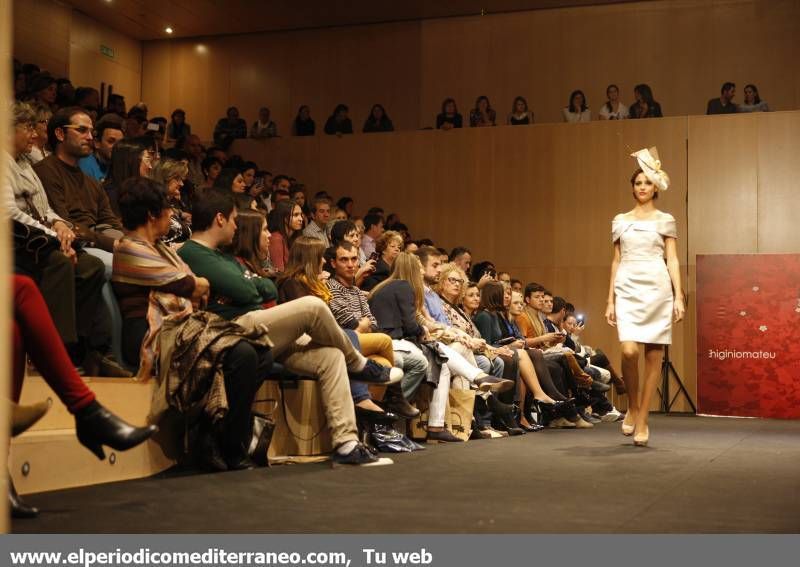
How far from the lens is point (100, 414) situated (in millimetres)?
2504

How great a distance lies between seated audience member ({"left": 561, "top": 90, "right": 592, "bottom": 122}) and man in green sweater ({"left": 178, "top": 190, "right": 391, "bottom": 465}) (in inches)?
286

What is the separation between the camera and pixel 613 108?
1053cm

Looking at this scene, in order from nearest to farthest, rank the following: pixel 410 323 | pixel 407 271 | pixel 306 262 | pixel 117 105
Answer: pixel 306 262
pixel 410 323
pixel 407 271
pixel 117 105

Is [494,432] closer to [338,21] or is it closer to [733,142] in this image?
[733,142]

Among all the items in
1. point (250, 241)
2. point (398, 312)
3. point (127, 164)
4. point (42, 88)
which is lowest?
point (398, 312)

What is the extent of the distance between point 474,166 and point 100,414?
8.10 m

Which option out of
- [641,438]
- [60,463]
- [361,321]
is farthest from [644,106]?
[60,463]

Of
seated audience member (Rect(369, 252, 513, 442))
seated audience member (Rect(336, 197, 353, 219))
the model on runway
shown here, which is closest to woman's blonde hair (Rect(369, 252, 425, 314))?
seated audience member (Rect(369, 252, 513, 442))

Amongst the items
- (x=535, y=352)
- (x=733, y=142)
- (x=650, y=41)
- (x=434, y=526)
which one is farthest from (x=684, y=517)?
(x=650, y=41)

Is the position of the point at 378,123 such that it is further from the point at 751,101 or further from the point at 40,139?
the point at 40,139

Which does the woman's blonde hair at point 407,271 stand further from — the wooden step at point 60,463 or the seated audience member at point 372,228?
the seated audience member at point 372,228

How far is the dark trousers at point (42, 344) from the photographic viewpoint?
241 centimetres

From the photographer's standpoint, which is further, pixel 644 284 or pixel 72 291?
pixel 644 284

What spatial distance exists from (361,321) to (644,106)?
20.9 feet
